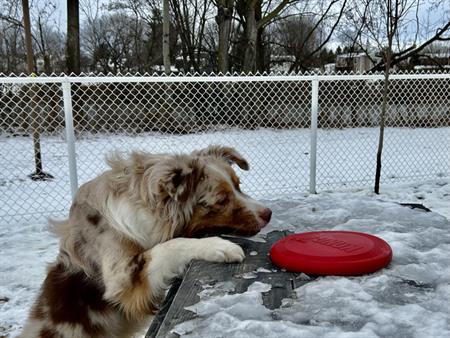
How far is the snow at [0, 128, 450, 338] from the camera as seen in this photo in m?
1.54

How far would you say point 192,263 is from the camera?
2.14 m

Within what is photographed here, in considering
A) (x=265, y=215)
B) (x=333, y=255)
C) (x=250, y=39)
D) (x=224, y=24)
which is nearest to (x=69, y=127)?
(x=265, y=215)

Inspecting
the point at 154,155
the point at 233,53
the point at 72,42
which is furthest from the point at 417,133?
the point at 154,155

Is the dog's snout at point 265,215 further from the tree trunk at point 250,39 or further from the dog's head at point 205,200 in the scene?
the tree trunk at point 250,39

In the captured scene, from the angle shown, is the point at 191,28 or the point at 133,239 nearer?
the point at 133,239

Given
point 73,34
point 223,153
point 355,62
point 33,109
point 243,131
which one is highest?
point 355,62

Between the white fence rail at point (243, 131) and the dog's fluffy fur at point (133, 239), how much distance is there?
10.6ft

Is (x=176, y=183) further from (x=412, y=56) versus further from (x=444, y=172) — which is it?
(x=412, y=56)

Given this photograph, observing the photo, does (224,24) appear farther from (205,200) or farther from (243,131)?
(205,200)

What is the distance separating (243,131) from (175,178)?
24.5 ft

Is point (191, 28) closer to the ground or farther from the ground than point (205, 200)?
farther from the ground

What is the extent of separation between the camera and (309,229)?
10.6 feet

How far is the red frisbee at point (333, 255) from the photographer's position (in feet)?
6.35

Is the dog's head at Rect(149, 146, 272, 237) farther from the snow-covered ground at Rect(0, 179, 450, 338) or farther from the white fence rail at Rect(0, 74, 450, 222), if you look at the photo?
the white fence rail at Rect(0, 74, 450, 222)
